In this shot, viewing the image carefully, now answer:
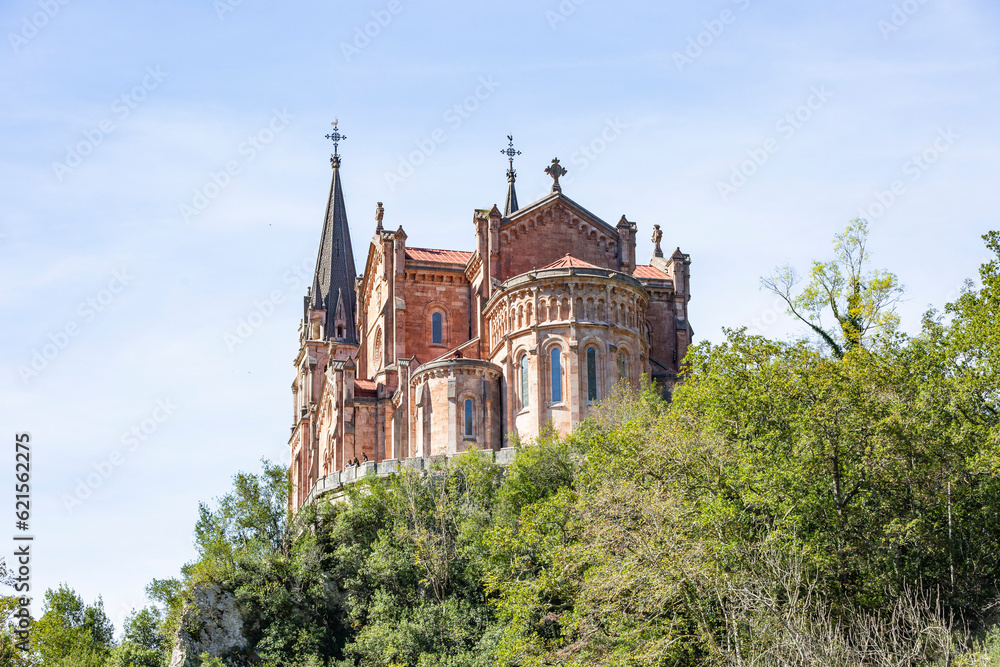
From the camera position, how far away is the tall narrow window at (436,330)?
64.7m

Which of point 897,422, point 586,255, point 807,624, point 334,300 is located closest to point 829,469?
point 897,422

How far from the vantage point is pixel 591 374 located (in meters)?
Result: 54.7

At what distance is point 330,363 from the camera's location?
6881cm

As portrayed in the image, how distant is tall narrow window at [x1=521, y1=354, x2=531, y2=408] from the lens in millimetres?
55094

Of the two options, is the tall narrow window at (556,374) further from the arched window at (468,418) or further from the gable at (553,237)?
the gable at (553,237)

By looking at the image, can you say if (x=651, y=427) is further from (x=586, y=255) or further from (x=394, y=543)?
(x=586, y=255)

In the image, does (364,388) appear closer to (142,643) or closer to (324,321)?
(142,643)

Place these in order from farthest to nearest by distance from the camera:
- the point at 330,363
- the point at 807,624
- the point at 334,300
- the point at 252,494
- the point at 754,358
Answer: the point at 334,300 < the point at 330,363 < the point at 252,494 < the point at 754,358 < the point at 807,624

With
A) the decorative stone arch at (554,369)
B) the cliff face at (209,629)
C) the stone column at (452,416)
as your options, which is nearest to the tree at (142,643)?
the cliff face at (209,629)

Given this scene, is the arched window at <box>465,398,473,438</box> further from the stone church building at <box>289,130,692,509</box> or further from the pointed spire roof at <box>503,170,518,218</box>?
the pointed spire roof at <box>503,170,518,218</box>

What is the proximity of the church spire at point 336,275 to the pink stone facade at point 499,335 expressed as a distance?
63.1ft

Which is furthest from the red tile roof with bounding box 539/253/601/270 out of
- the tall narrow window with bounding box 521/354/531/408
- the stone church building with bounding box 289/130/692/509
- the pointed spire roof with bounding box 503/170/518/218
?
the pointed spire roof with bounding box 503/170/518/218

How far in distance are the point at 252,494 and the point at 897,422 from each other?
1076 inches

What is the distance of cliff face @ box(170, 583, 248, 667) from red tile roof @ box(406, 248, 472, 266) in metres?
23.1
